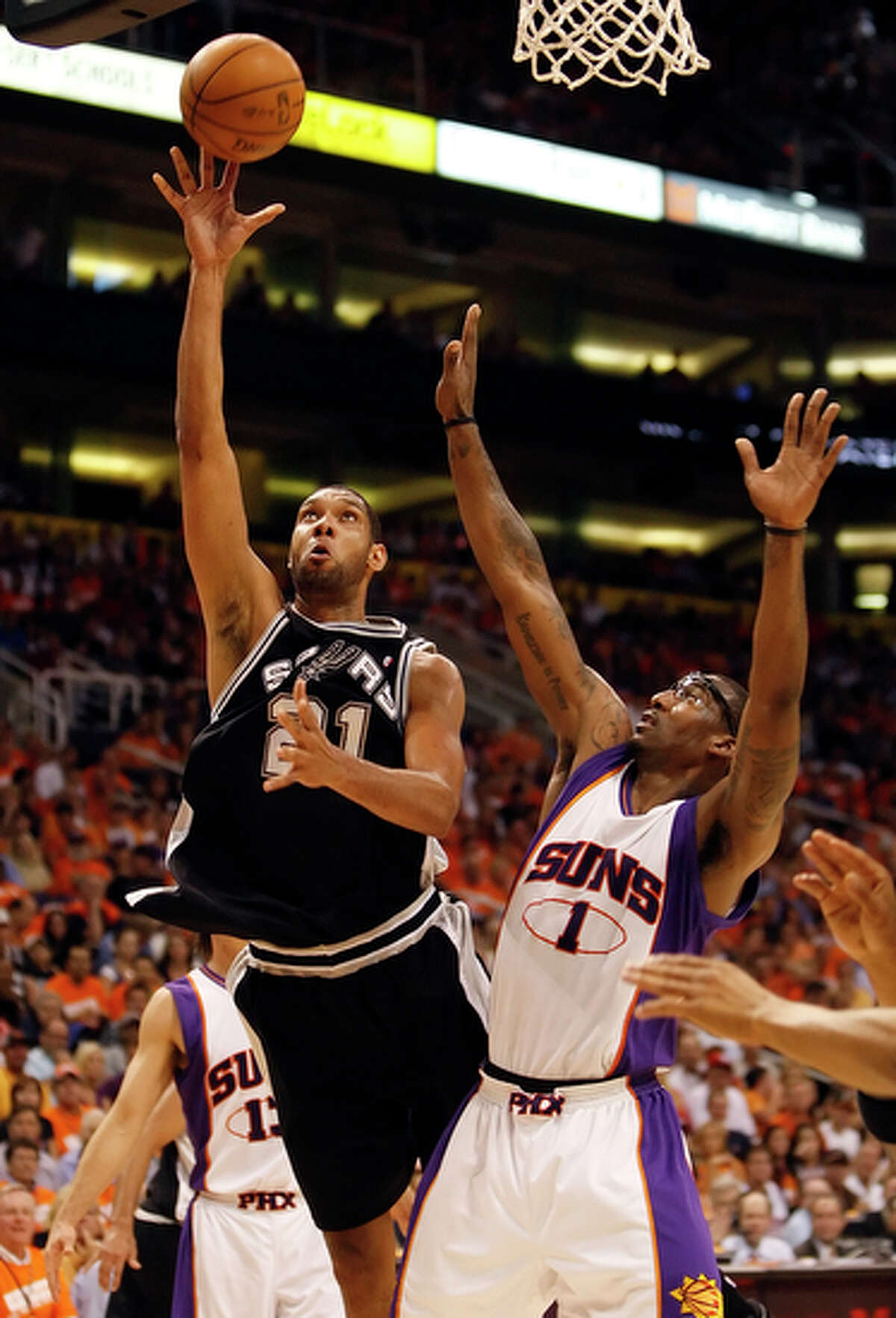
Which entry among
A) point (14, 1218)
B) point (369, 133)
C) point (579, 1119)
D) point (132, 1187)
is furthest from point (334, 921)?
point (369, 133)

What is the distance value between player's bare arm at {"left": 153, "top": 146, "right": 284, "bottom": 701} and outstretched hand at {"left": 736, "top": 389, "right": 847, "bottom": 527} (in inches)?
47.7

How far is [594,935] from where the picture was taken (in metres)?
3.69

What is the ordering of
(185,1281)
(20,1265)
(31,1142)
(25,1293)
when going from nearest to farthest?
(185,1281), (25,1293), (20,1265), (31,1142)

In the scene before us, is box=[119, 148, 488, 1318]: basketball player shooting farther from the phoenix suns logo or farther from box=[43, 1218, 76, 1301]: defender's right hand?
box=[43, 1218, 76, 1301]: defender's right hand

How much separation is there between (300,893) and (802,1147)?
6.02 m

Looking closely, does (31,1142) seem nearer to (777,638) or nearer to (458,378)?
(458,378)

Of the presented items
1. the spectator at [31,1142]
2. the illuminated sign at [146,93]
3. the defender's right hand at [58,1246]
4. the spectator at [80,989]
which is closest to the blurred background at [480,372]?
the illuminated sign at [146,93]

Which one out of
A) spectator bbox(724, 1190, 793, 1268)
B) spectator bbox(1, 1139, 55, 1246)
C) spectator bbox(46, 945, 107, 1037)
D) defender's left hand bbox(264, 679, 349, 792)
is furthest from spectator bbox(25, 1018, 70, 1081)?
defender's left hand bbox(264, 679, 349, 792)

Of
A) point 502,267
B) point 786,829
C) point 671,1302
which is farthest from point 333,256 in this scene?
point 671,1302

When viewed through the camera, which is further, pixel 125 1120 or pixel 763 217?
pixel 763 217

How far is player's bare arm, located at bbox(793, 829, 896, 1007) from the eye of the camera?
111 inches

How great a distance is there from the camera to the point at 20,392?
18.6m

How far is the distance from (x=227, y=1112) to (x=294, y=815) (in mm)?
1661

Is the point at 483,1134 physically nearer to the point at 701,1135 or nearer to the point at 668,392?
the point at 701,1135
